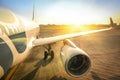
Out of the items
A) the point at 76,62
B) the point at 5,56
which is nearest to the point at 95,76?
the point at 76,62

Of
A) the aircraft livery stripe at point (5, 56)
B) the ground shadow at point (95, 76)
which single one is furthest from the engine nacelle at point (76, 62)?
the aircraft livery stripe at point (5, 56)

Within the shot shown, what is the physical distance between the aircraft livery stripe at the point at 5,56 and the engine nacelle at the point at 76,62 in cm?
263

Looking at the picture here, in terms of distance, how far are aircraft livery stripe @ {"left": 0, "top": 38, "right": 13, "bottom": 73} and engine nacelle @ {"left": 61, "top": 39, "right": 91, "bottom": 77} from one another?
8.64 ft

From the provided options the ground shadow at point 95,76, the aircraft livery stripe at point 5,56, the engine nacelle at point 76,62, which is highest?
the aircraft livery stripe at point 5,56

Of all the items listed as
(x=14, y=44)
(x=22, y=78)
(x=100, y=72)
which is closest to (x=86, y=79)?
(x=100, y=72)

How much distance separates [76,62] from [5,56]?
3980 mm

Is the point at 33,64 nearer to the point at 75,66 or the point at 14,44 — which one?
the point at 75,66

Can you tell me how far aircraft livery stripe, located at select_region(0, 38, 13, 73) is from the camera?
16.0 ft

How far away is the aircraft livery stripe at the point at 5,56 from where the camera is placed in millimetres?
4877

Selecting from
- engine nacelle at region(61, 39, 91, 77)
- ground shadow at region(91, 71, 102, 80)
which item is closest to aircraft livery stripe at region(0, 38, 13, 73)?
engine nacelle at region(61, 39, 91, 77)

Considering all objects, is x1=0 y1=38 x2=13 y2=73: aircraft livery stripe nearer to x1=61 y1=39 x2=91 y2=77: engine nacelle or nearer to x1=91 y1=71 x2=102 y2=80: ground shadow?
x1=61 y1=39 x2=91 y2=77: engine nacelle

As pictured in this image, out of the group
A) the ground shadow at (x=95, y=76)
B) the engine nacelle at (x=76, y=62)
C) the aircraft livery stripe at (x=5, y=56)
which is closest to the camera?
the aircraft livery stripe at (x=5, y=56)

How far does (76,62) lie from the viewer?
810cm

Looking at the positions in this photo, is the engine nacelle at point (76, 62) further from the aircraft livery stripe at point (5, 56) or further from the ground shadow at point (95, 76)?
the aircraft livery stripe at point (5, 56)
